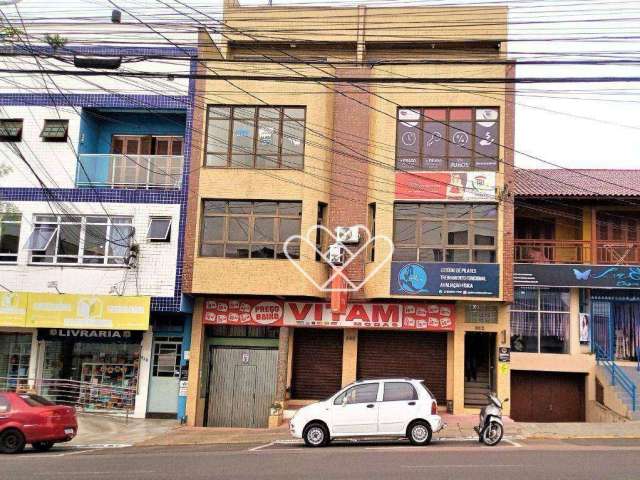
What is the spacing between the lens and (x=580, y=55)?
13.8 m

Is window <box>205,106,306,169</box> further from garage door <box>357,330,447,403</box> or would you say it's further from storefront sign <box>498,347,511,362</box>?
storefront sign <box>498,347,511,362</box>

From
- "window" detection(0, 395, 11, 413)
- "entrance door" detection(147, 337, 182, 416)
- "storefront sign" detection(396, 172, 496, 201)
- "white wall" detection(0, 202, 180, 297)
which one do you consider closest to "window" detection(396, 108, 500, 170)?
"storefront sign" detection(396, 172, 496, 201)

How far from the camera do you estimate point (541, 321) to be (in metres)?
25.4

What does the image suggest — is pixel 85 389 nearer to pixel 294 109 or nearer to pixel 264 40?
pixel 294 109

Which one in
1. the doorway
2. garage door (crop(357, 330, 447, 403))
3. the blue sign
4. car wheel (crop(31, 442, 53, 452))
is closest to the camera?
car wheel (crop(31, 442, 53, 452))

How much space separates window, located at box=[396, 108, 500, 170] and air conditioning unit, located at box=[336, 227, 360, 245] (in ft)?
8.40

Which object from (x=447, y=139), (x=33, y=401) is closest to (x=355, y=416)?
(x=33, y=401)

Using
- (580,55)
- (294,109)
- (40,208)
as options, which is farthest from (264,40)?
(580,55)

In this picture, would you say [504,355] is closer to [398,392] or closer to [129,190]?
[398,392]

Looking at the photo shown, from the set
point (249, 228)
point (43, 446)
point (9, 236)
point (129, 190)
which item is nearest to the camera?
point (43, 446)

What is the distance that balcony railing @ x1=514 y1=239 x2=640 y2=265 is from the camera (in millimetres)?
25938

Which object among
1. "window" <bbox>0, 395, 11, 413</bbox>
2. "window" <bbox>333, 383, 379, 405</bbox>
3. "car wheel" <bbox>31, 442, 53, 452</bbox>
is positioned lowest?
"car wheel" <bbox>31, 442, 53, 452</bbox>

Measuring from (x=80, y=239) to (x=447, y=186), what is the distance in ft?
39.4

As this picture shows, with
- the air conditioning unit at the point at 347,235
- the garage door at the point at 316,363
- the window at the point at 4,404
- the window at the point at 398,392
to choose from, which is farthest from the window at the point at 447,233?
the window at the point at 4,404
